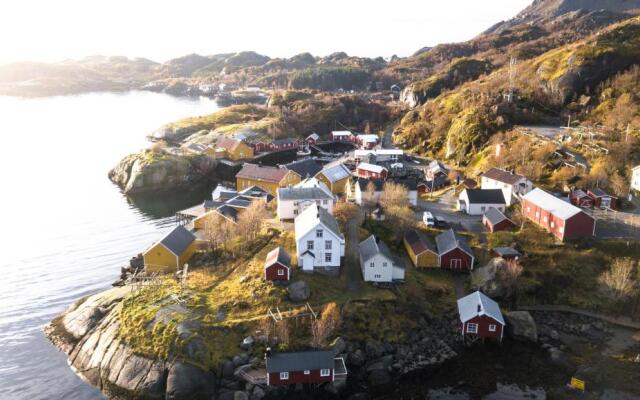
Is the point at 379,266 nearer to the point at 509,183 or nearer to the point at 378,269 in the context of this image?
the point at 378,269

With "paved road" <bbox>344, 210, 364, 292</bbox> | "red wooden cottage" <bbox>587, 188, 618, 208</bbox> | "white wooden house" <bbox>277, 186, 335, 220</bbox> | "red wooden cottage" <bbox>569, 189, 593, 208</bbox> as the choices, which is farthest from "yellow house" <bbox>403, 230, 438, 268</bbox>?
"red wooden cottage" <bbox>587, 188, 618, 208</bbox>

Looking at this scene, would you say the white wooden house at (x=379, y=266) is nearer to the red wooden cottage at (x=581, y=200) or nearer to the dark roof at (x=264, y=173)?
the red wooden cottage at (x=581, y=200)

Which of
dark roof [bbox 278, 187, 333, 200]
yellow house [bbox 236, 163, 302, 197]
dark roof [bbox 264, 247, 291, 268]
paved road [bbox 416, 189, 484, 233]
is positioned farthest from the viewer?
yellow house [bbox 236, 163, 302, 197]

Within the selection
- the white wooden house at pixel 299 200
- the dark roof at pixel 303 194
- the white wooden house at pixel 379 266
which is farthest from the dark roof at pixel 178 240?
the white wooden house at pixel 379 266

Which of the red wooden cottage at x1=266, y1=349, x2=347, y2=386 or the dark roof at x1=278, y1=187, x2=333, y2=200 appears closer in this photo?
the red wooden cottage at x1=266, y1=349, x2=347, y2=386

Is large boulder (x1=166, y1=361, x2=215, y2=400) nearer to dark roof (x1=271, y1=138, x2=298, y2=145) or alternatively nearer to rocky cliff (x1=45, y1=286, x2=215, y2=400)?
rocky cliff (x1=45, y1=286, x2=215, y2=400)

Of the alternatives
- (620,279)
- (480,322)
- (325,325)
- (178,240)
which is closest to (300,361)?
(325,325)
